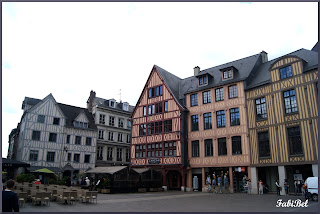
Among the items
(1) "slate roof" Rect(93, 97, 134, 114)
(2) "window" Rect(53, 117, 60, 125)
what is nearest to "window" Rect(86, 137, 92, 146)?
(2) "window" Rect(53, 117, 60, 125)

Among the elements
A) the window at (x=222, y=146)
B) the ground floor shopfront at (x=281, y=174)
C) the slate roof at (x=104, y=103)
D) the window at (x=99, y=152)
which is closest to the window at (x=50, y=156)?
the window at (x=99, y=152)

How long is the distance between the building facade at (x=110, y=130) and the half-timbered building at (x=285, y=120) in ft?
70.9

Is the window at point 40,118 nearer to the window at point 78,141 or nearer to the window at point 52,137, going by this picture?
the window at point 52,137

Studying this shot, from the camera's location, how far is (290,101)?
20.6 metres

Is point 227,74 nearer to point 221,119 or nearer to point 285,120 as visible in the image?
point 221,119

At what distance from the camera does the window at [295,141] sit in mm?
19516

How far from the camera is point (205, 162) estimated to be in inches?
989

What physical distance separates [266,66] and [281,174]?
10206 millimetres

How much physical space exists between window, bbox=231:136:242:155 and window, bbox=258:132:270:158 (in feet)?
6.23

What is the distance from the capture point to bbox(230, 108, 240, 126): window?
2375 cm

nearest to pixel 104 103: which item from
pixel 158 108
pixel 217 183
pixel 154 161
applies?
pixel 158 108

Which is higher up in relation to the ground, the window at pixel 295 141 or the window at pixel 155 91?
the window at pixel 155 91

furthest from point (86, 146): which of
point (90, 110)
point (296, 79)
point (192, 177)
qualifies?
point (296, 79)

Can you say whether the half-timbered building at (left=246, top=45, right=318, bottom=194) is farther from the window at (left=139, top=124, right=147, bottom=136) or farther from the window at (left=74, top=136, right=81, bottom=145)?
the window at (left=74, top=136, right=81, bottom=145)
